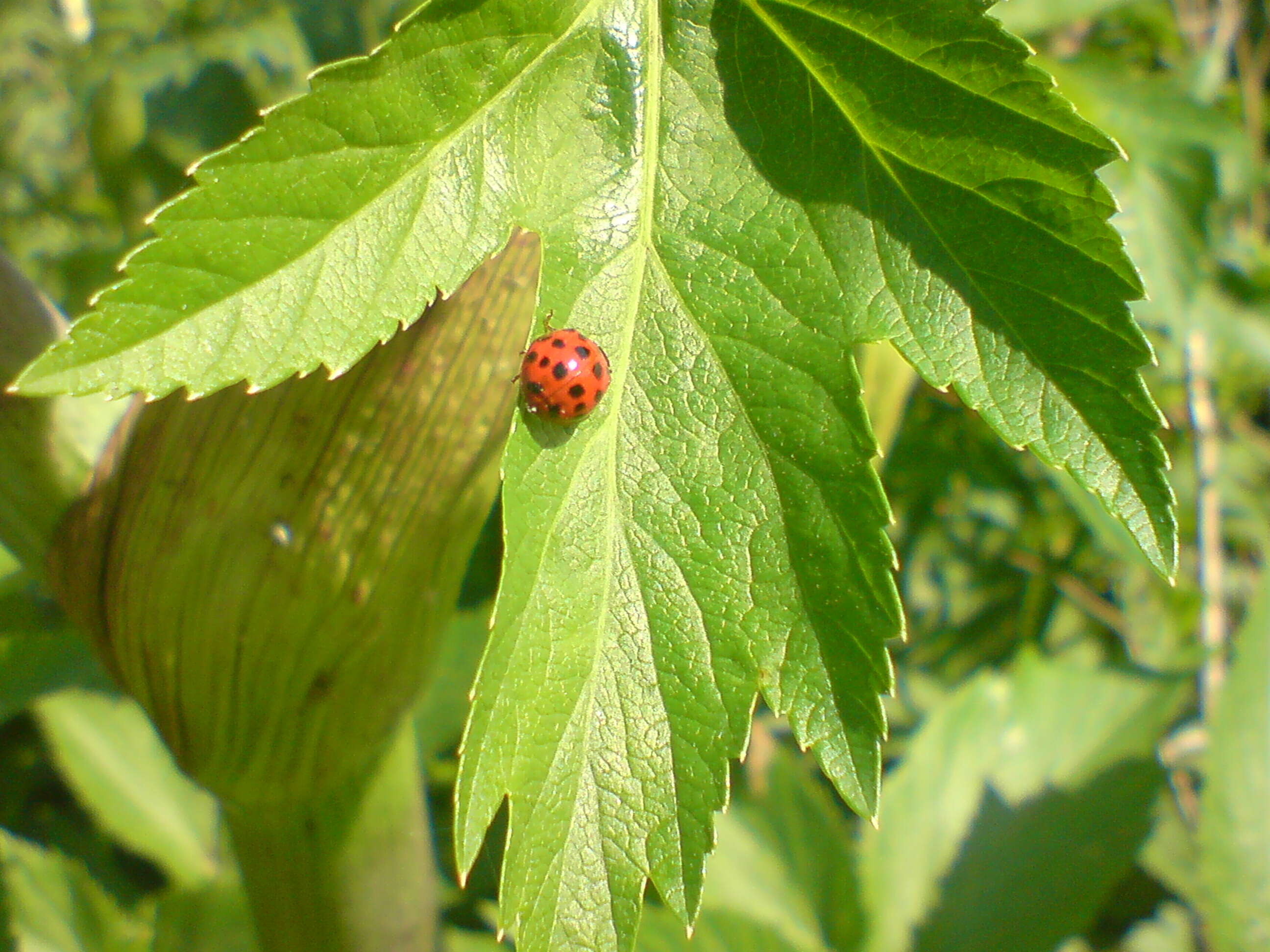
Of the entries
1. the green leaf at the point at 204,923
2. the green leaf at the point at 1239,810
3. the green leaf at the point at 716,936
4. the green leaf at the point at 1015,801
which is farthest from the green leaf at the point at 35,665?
the green leaf at the point at 1239,810

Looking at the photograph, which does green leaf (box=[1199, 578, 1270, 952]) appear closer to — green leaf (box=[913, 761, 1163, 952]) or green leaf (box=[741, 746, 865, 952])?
green leaf (box=[913, 761, 1163, 952])

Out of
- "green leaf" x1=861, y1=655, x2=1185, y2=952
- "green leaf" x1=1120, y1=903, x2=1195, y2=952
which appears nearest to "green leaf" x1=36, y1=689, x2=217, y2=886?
"green leaf" x1=861, y1=655, x2=1185, y2=952

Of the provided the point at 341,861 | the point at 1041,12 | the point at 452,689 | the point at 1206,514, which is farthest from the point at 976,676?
the point at 341,861

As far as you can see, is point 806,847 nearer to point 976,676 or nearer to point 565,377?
point 976,676

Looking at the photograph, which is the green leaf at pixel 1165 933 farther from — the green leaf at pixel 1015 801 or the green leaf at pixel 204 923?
the green leaf at pixel 204 923

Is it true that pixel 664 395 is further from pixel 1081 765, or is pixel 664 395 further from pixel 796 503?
pixel 1081 765

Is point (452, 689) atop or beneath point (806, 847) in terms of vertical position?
atop
